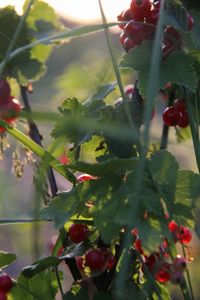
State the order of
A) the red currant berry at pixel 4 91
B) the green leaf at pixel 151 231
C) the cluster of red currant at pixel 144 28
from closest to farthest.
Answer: the green leaf at pixel 151 231, the cluster of red currant at pixel 144 28, the red currant berry at pixel 4 91

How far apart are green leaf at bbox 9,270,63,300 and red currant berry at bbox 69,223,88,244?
0.23 feet

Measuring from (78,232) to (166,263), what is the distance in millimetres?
138

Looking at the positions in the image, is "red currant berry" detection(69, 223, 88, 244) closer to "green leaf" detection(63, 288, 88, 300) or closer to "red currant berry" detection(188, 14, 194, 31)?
"green leaf" detection(63, 288, 88, 300)

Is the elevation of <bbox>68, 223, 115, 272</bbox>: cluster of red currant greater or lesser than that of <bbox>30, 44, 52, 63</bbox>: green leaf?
lesser

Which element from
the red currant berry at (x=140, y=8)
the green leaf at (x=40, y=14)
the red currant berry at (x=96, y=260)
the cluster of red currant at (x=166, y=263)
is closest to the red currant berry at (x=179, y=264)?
the cluster of red currant at (x=166, y=263)

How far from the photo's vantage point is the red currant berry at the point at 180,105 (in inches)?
30.9

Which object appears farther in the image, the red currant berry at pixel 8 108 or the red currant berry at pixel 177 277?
the red currant berry at pixel 8 108

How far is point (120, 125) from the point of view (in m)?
0.66

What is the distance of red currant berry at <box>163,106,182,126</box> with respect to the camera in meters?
0.78

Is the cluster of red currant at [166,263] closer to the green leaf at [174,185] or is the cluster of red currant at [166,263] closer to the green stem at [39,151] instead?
the green leaf at [174,185]

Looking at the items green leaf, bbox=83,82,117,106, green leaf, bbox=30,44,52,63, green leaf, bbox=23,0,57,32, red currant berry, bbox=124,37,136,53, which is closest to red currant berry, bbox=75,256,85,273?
green leaf, bbox=83,82,117,106

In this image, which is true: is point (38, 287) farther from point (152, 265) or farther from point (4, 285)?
point (152, 265)

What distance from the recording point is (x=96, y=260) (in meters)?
0.58

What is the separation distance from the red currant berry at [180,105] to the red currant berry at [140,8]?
178 mm
